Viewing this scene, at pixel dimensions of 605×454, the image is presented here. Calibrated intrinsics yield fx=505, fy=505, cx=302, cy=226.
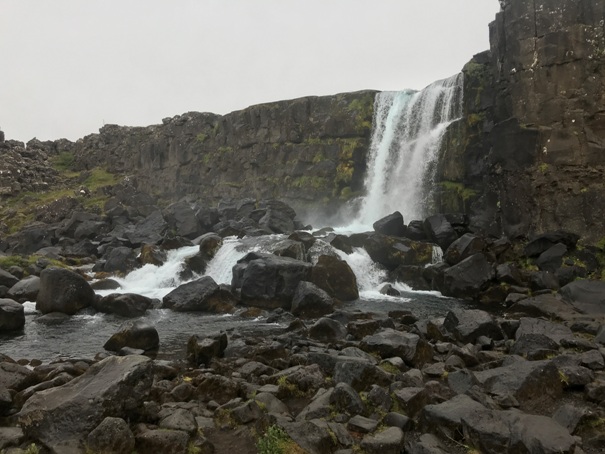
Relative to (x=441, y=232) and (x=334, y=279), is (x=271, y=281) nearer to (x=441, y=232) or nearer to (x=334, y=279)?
(x=334, y=279)

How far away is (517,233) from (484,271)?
5.08m

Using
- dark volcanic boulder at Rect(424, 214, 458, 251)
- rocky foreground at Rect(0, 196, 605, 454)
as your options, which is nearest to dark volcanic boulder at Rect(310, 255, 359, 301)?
rocky foreground at Rect(0, 196, 605, 454)

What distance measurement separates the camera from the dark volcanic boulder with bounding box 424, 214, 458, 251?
24.4 meters

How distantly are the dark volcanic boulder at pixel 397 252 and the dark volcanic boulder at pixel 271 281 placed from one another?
5186 millimetres

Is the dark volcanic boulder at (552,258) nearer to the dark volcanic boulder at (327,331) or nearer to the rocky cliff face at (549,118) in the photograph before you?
the rocky cliff face at (549,118)

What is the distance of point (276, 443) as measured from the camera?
20.2 ft

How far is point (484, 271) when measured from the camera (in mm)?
19359

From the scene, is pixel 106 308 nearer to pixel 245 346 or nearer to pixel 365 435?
pixel 245 346

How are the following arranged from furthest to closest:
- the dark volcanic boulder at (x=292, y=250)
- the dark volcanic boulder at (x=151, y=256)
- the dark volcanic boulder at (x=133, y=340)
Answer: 1. the dark volcanic boulder at (x=151, y=256)
2. the dark volcanic boulder at (x=292, y=250)
3. the dark volcanic boulder at (x=133, y=340)

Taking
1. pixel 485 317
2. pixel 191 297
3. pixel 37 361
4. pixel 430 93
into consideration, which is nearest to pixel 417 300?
pixel 485 317

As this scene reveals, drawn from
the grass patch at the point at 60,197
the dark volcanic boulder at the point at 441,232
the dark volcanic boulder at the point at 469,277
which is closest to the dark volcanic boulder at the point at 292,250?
the dark volcanic boulder at the point at 469,277

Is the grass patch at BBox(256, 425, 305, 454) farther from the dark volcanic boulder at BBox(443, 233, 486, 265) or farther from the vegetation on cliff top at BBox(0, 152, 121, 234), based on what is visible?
the vegetation on cliff top at BBox(0, 152, 121, 234)

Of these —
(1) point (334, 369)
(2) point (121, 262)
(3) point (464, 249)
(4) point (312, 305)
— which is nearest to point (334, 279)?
(4) point (312, 305)

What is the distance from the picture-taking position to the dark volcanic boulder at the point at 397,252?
22.6m
